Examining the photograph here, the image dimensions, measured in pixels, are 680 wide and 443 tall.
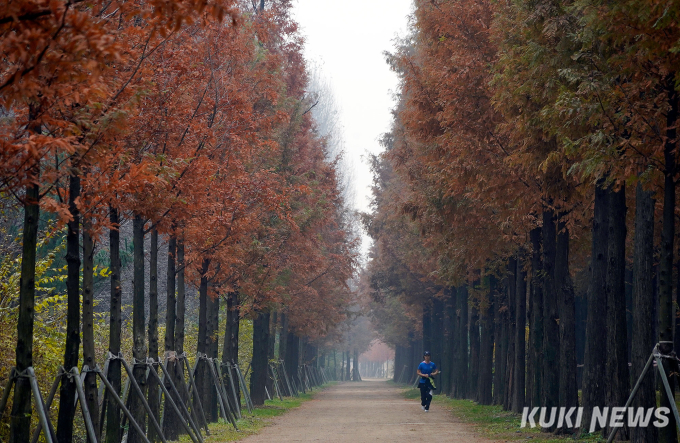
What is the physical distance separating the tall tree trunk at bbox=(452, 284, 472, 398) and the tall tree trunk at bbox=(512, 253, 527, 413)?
10875 mm

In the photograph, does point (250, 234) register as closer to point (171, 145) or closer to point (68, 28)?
point (171, 145)

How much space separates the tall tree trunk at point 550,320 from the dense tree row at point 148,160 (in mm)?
6019

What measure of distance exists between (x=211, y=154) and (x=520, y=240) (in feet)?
30.1

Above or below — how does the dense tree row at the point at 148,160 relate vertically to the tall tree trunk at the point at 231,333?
above

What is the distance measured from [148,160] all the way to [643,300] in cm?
722

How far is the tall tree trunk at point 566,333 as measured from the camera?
1502 cm

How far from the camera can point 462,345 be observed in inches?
1340

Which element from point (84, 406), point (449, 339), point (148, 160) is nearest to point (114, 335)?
point (84, 406)

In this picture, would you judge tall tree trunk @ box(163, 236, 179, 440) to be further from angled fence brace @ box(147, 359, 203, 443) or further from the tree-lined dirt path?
the tree-lined dirt path

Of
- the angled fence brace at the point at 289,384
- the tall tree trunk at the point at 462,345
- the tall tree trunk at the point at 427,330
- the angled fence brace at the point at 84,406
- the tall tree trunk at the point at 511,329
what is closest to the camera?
the angled fence brace at the point at 84,406

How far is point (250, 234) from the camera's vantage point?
20.4 m

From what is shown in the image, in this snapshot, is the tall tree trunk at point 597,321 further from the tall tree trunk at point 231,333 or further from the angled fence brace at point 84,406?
the tall tree trunk at point 231,333

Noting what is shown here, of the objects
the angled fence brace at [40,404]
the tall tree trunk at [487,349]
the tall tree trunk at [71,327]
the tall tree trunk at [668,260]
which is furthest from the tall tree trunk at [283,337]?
the angled fence brace at [40,404]

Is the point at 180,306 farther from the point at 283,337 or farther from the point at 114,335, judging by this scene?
the point at 283,337
